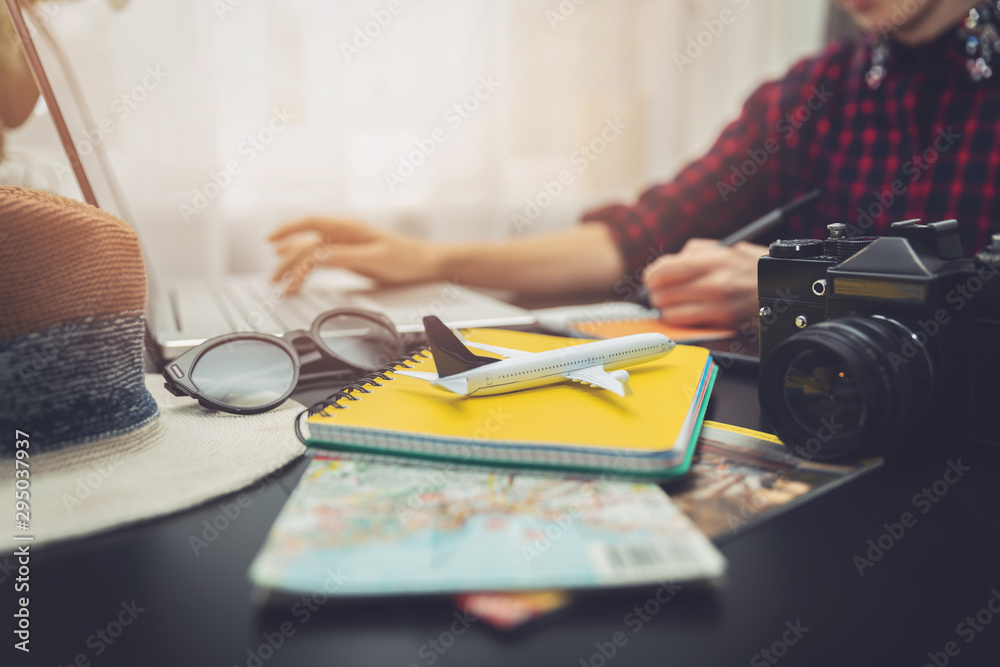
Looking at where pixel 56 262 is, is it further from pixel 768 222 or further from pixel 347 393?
pixel 768 222

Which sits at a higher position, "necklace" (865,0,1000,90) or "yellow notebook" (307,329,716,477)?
"necklace" (865,0,1000,90)

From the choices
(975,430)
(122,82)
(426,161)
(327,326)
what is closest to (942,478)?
(975,430)

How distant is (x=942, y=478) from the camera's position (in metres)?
0.35

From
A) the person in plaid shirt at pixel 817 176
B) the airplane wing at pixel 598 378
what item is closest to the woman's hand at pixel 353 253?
the person in plaid shirt at pixel 817 176

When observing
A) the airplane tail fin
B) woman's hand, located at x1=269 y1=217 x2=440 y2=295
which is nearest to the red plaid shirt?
woman's hand, located at x1=269 y1=217 x2=440 y2=295

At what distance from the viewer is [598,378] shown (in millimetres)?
414

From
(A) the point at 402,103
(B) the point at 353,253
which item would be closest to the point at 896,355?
(B) the point at 353,253

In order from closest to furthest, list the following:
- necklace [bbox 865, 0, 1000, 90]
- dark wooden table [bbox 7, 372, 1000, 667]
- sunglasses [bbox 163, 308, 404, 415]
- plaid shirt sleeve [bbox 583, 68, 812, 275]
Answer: dark wooden table [bbox 7, 372, 1000, 667], sunglasses [bbox 163, 308, 404, 415], necklace [bbox 865, 0, 1000, 90], plaid shirt sleeve [bbox 583, 68, 812, 275]

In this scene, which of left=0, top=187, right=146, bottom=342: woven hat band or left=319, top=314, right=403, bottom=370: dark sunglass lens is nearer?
left=0, top=187, right=146, bottom=342: woven hat band

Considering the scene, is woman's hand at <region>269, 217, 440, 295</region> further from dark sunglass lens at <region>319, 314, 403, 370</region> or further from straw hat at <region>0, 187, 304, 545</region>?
straw hat at <region>0, 187, 304, 545</region>

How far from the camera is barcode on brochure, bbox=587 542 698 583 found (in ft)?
0.78

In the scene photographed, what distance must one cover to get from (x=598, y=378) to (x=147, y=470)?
27cm

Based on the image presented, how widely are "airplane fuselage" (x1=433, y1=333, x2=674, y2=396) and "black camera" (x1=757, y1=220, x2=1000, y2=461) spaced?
98 millimetres

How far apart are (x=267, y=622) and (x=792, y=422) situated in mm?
289
